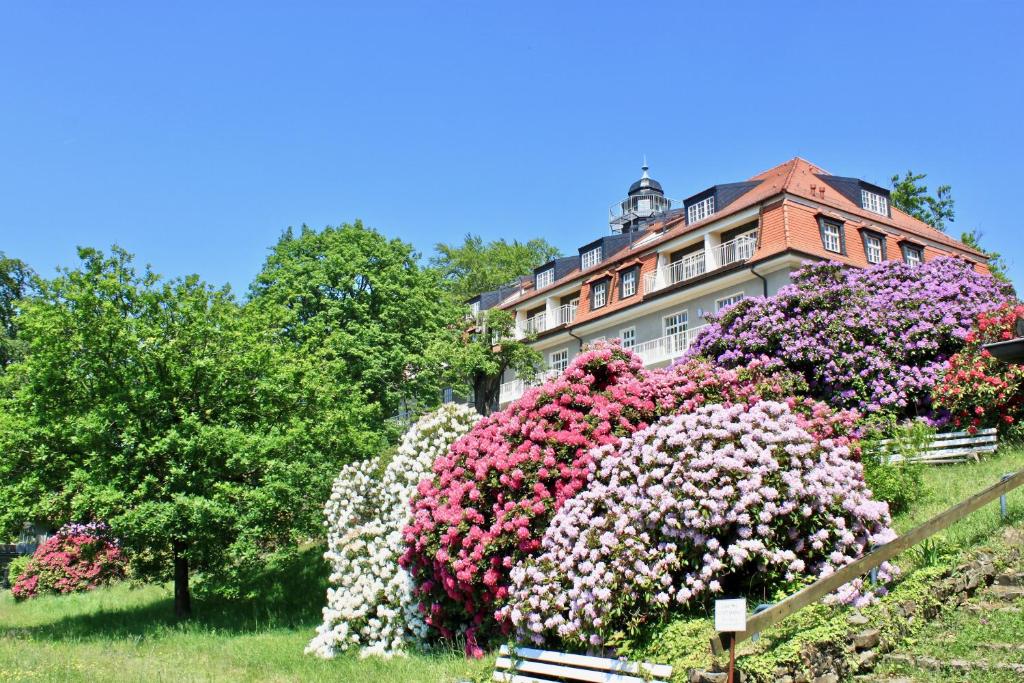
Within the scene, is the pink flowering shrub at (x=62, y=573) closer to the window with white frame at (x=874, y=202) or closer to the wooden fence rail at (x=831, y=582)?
the wooden fence rail at (x=831, y=582)

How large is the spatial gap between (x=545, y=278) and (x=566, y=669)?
→ 33.5m

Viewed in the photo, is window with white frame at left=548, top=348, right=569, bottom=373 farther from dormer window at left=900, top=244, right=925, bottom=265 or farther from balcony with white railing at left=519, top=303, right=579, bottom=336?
dormer window at left=900, top=244, right=925, bottom=265

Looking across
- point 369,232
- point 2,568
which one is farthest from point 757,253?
point 2,568

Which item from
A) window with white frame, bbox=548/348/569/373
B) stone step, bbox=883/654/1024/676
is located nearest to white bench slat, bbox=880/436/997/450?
stone step, bbox=883/654/1024/676

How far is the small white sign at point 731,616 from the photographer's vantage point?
6.44 metres

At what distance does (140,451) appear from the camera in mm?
17500

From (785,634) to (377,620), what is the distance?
23.3 ft

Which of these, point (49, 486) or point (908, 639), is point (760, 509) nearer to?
point (908, 639)

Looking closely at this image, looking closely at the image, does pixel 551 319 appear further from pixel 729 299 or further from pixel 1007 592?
pixel 1007 592

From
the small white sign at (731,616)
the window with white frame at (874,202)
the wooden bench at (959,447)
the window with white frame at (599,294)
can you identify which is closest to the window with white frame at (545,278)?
the window with white frame at (599,294)

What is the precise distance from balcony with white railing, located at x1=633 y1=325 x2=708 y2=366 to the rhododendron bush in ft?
47.4

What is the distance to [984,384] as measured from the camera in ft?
49.9

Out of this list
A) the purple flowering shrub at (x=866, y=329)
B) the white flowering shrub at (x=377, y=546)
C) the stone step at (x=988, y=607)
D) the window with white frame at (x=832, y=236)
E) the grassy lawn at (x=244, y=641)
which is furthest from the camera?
the window with white frame at (x=832, y=236)

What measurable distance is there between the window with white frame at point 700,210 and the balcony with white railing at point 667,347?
15.7ft
